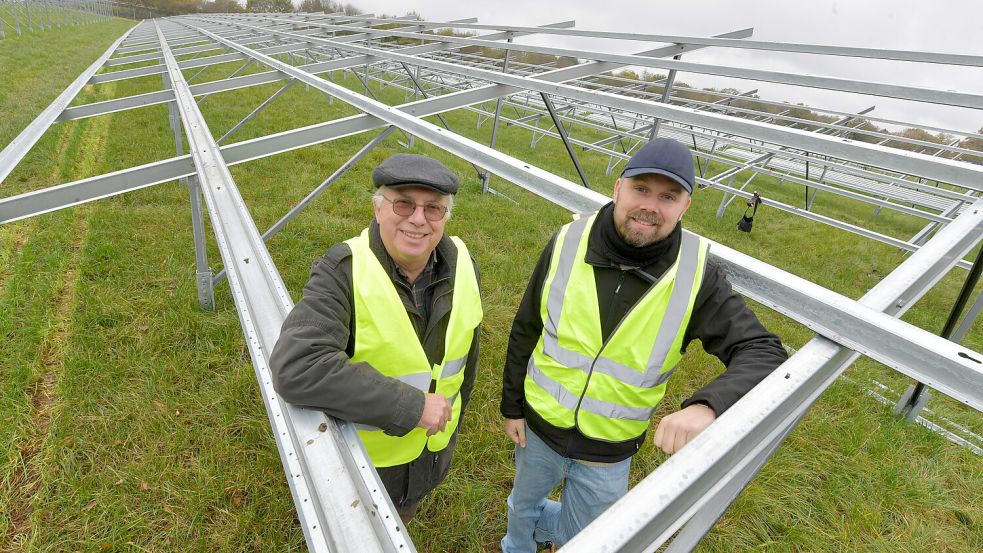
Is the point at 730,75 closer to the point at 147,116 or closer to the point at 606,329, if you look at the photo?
the point at 606,329

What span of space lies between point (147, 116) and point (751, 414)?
31.1 feet

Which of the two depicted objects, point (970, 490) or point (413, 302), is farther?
point (970, 490)

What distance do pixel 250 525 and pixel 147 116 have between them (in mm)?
8135

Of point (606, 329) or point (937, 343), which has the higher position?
point (937, 343)

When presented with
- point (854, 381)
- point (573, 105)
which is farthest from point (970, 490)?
point (573, 105)

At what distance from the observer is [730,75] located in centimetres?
363

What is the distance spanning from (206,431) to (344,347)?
1.58m

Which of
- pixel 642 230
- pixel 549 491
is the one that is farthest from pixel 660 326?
pixel 549 491

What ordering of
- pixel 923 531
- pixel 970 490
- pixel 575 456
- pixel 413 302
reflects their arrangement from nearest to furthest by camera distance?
1. pixel 413 302
2. pixel 575 456
3. pixel 923 531
4. pixel 970 490

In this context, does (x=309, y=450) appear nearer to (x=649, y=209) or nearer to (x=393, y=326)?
(x=393, y=326)

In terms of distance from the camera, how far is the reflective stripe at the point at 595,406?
1.48 m

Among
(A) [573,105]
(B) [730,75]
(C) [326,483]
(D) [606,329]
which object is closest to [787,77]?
(B) [730,75]

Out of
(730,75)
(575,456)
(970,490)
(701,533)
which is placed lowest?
(970,490)

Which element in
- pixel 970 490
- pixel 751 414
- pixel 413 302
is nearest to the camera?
pixel 751 414
